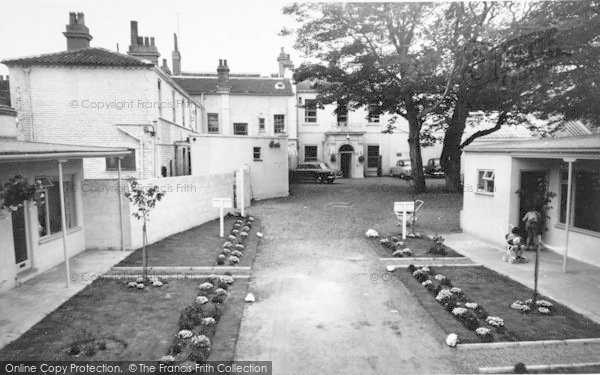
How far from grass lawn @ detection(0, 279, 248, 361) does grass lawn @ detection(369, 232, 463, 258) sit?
4.84m

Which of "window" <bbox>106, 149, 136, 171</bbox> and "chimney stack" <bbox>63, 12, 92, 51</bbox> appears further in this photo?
"chimney stack" <bbox>63, 12, 92, 51</bbox>

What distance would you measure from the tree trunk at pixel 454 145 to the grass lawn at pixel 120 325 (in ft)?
61.6

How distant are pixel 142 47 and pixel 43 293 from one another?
68.6 feet

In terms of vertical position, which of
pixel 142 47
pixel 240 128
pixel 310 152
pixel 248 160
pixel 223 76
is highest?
pixel 142 47

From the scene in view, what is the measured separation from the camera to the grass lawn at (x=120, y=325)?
584 centimetres

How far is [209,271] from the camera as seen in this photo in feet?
32.5

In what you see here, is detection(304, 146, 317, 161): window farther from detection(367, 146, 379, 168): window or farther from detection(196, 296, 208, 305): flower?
detection(196, 296, 208, 305): flower

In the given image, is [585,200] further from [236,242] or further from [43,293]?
[43,293]

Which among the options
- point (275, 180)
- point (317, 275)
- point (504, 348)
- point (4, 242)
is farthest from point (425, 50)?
point (4, 242)

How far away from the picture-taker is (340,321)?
23.3 ft

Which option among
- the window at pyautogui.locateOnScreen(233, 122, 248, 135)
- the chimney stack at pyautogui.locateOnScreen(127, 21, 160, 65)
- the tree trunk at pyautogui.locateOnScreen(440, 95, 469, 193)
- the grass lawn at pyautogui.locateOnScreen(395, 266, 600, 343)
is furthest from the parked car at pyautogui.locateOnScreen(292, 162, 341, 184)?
the grass lawn at pyautogui.locateOnScreen(395, 266, 600, 343)

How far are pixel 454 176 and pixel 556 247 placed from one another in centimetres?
1350

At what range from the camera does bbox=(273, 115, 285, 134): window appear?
3481 centimetres

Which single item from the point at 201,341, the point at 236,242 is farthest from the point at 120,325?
the point at 236,242
